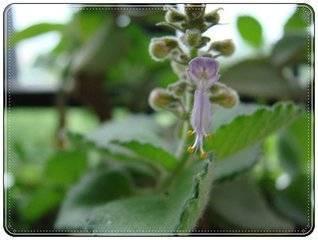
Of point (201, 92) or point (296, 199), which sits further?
point (296, 199)

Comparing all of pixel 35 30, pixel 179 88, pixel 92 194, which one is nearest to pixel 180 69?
pixel 179 88

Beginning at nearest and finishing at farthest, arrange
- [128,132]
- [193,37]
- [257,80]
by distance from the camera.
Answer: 1. [193,37]
2. [128,132]
3. [257,80]

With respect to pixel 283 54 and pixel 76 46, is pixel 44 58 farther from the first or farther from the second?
pixel 283 54

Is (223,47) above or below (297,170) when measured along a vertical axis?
above

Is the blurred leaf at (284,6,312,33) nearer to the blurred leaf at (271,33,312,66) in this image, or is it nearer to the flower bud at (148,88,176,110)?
the blurred leaf at (271,33,312,66)

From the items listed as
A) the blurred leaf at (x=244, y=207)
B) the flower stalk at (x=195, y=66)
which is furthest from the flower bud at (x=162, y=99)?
the blurred leaf at (x=244, y=207)

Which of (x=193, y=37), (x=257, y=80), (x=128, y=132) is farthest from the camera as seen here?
(x=257, y=80)

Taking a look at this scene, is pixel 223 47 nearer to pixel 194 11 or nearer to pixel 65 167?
pixel 194 11
